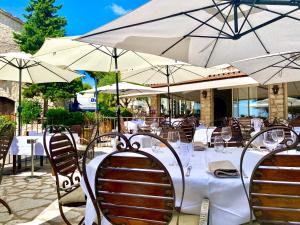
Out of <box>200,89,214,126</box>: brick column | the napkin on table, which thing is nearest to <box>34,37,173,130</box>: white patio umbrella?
the napkin on table

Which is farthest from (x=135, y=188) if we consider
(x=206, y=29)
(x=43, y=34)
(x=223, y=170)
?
(x=43, y=34)

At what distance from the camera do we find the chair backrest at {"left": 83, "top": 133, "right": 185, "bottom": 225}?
5.36ft

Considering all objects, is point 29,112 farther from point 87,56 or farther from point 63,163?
point 63,163

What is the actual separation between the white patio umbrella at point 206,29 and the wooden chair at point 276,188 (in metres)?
1.11

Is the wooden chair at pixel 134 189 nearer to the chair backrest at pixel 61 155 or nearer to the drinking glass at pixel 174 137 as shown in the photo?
the drinking glass at pixel 174 137

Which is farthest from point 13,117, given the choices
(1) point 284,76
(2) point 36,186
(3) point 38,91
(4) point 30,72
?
(1) point 284,76

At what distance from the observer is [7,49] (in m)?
25.8

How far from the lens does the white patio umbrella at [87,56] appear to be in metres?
5.09

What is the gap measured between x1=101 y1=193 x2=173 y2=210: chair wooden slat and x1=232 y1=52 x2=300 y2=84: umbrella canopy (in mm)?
3938

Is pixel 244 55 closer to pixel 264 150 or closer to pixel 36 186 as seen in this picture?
pixel 264 150

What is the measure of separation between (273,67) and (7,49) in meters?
25.2

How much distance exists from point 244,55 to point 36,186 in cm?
398

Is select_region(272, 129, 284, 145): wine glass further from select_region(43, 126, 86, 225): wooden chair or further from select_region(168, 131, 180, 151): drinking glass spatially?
select_region(43, 126, 86, 225): wooden chair

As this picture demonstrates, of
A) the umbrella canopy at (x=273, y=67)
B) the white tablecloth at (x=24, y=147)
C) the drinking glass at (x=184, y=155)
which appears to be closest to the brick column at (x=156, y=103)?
the umbrella canopy at (x=273, y=67)
